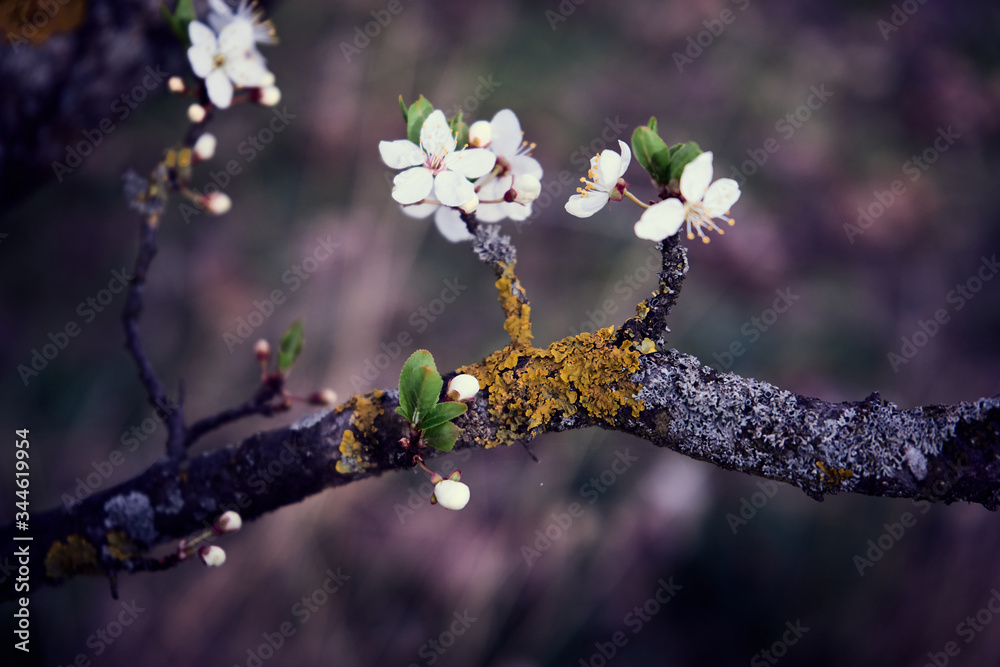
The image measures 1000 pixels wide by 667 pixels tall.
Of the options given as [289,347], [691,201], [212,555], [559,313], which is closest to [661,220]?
[691,201]

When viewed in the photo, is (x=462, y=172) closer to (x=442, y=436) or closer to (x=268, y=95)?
(x=442, y=436)

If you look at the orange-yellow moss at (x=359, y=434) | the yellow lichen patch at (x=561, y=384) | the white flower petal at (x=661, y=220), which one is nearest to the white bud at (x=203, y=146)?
the orange-yellow moss at (x=359, y=434)

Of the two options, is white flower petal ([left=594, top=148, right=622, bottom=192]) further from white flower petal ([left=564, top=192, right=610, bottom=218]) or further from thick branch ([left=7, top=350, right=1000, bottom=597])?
thick branch ([left=7, top=350, right=1000, bottom=597])

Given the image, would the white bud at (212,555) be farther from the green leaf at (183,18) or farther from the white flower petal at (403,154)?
the green leaf at (183,18)

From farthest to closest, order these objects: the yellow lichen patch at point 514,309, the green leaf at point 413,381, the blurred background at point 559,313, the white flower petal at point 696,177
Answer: the blurred background at point 559,313
the yellow lichen patch at point 514,309
the green leaf at point 413,381
the white flower petal at point 696,177

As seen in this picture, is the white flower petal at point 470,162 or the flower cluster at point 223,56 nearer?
the white flower petal at point 470,162

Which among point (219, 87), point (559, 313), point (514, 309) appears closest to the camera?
point (514, 309)

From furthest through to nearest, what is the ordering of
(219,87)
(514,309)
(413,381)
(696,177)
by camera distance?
(219,87) < (514,309) < (413,381) < (696,177)
